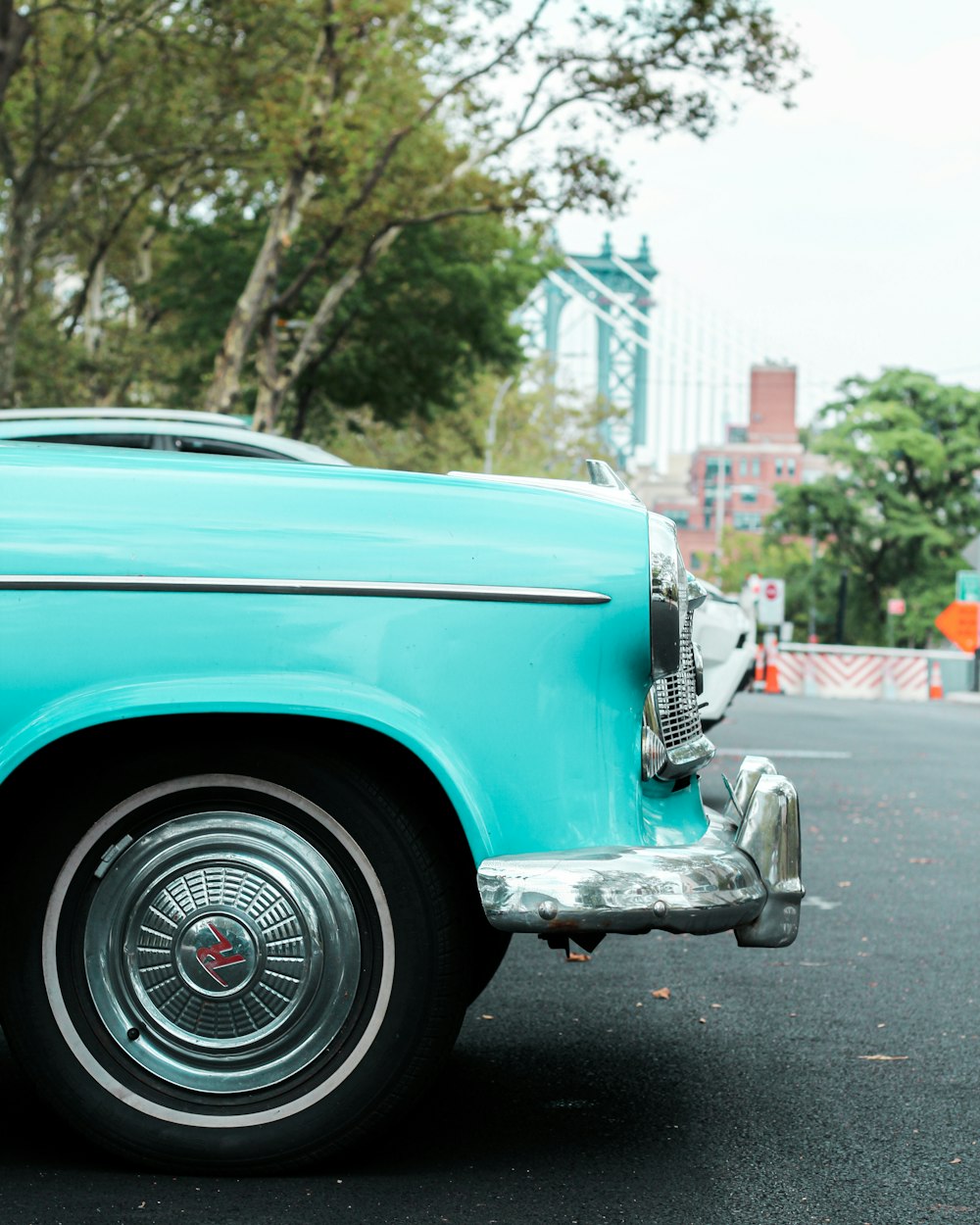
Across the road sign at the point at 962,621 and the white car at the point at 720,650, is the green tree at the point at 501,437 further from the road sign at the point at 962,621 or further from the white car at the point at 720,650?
the white car at the point at 720,650

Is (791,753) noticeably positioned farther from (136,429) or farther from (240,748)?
(240,748)

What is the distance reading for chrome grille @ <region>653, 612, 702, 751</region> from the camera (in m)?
3.32

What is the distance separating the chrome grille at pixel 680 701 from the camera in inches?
131

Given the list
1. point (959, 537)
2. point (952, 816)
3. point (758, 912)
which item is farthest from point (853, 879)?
point (959, 537)

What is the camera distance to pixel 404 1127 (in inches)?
137

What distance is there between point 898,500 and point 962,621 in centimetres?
2586

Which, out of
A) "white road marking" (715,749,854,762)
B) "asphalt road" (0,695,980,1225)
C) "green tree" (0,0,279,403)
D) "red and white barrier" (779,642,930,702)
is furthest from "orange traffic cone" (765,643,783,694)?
"asphalt road" (0,695,980,1225)

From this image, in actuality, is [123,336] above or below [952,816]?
above

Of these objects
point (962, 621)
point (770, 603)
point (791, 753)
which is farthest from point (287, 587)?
point (770, 603)

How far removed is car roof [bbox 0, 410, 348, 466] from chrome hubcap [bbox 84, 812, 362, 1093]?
13.4 feet

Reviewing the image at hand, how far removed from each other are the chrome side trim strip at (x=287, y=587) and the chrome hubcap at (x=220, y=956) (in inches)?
17.6

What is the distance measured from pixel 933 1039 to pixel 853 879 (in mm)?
2966

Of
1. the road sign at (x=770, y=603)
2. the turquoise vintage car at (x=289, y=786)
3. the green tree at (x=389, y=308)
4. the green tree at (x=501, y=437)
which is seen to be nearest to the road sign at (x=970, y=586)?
the road sign at (x=770, y=603)

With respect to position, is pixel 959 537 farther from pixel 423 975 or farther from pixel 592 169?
pixel 423 975
